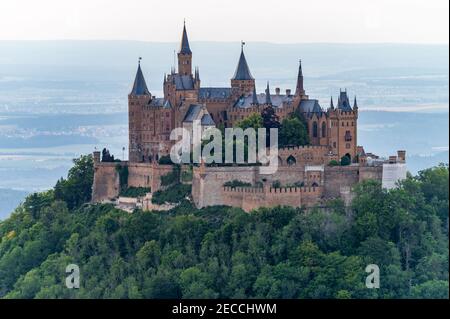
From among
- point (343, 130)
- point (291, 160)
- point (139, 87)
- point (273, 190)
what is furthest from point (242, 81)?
point (273, 190)

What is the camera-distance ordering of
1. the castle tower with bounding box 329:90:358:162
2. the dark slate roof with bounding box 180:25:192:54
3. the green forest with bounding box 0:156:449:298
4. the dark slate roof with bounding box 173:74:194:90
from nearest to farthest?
the green forest with bounding box 0:156:449:298 → the castle tower with bounding box 329:90:358:162 → the dark slate roof with bounding box 173:74:194:90 → the dark slate roof with bounding box 180:25:192:54

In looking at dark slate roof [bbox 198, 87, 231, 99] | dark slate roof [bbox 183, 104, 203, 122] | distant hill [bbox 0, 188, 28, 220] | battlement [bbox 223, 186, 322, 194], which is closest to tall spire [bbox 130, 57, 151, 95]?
dark slate roof [bbox 198, 87, 231, 99]

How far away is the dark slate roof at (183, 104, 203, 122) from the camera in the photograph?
67500 millimetres

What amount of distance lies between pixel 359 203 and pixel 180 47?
10288 millimetres

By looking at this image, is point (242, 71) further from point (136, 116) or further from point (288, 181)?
point (288, 181)

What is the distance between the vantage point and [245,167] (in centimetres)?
6456

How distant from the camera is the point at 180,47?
69375 mm

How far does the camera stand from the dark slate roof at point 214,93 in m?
69.1

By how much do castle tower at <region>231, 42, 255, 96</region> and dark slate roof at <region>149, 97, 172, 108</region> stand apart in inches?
102

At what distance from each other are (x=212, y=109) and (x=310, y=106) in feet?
11.8

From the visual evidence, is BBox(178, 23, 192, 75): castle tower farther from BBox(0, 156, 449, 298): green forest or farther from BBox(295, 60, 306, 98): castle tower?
BBox(0, 156, 449, 298): green forest

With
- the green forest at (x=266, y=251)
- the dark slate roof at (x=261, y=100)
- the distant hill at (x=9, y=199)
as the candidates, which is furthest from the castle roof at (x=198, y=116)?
the distant hill at (x=9, y=199)
